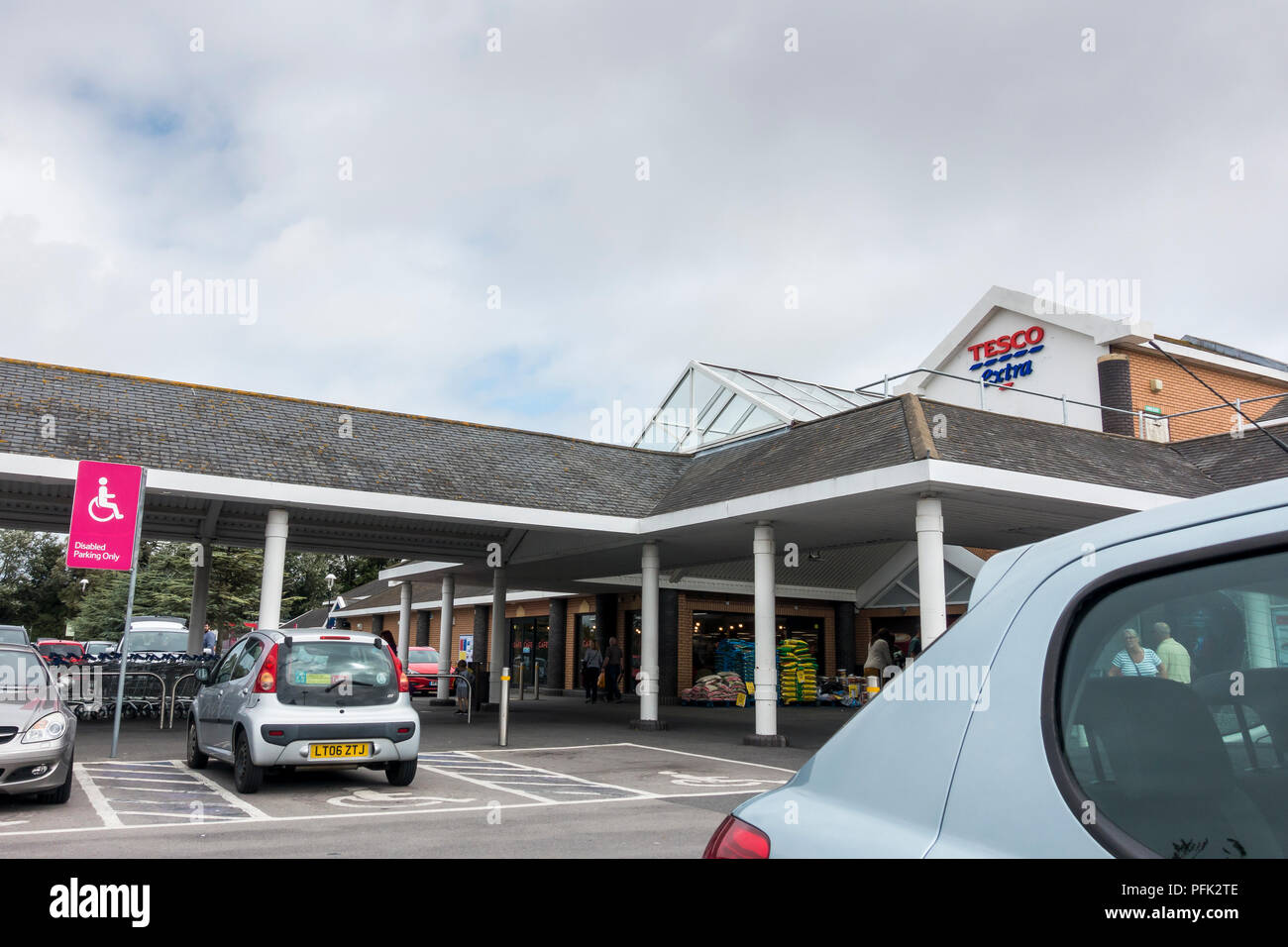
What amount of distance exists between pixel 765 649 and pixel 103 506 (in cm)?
984

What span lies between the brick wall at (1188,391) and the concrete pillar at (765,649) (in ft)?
41.2

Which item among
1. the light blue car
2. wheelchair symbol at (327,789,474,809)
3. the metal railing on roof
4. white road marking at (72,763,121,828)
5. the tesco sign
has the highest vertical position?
the tesco sign

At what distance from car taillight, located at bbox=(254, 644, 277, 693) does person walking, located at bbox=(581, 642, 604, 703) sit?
1920 cm

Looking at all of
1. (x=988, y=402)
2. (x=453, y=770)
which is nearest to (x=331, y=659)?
(x=453, y=770)

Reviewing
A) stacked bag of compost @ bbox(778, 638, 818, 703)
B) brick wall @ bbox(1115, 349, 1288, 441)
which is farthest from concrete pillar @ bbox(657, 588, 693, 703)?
brick wall @ bbox(1115, 349, 1288, 441)

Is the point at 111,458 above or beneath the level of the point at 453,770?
above

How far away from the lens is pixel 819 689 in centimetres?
2814

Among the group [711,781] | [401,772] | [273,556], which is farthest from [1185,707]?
[273,556]

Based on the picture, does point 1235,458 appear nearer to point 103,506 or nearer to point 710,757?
point 710,757

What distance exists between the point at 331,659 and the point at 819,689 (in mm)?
20301

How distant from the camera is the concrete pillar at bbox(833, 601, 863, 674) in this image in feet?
97.1

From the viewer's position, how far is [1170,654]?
1594mm

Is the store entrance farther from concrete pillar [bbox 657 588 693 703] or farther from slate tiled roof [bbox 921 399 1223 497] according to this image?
slate tiled roof [bbox 921 399 1223 497]
